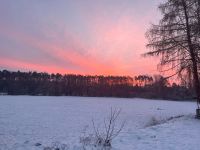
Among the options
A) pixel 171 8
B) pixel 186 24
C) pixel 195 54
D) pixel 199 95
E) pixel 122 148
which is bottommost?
pixel 122 148

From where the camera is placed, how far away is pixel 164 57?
2075 centimetres

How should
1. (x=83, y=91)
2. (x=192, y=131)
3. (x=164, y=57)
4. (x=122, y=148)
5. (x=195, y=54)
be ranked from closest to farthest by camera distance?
(x=122, y=148), (x=192, y=131), (x=195, y=54), (x=164, y=57), (x=83, y=91)

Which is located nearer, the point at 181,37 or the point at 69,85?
the point at 181,37

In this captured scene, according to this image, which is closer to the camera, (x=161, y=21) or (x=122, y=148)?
(x=122, y=148)

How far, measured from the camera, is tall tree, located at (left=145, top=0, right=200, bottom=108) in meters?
19.4

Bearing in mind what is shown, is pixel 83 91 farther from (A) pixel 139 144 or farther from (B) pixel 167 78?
(A) pixel 139 144

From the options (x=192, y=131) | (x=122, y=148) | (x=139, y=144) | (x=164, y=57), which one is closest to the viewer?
(x=122, y=148)

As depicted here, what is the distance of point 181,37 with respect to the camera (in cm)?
1986

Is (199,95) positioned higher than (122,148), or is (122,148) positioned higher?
(199,95)

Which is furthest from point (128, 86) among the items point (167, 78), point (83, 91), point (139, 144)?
point (139, 144)

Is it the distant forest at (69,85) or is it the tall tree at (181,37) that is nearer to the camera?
the tall tree at (181,37)

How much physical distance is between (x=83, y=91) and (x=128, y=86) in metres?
24.3

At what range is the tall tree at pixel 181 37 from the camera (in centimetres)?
1936

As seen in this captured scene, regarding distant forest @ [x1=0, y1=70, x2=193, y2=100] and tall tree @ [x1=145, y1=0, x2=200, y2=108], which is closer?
tall tree @ [x1=145, y1=0, x2=200, y2=108]
